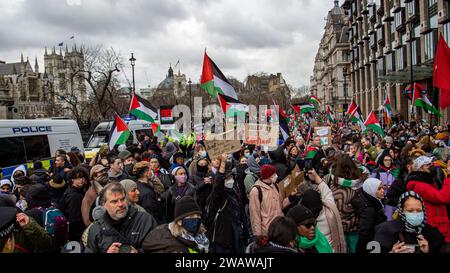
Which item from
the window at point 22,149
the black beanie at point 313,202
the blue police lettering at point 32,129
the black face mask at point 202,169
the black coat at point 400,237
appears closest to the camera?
the black coat at point 400,237

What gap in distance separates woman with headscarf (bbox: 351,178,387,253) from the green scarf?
1.94 feet

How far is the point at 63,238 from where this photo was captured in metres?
4.68

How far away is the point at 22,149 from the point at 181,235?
1154cm

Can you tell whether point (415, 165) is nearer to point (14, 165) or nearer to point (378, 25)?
point (14, 165)

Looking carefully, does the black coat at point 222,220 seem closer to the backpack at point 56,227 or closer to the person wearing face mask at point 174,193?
the person wearing face mask at point 174,193

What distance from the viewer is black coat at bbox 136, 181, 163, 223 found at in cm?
600

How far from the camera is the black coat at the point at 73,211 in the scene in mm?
5514

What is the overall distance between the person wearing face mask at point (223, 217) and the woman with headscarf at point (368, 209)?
1406mm

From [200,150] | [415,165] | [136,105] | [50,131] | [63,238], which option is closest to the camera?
[63,238]

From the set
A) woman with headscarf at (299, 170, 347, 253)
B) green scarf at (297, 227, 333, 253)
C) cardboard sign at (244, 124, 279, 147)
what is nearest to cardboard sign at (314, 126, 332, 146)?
cardboard sign at (244, 124, 279, 147)

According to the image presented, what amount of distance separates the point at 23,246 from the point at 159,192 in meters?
3.08

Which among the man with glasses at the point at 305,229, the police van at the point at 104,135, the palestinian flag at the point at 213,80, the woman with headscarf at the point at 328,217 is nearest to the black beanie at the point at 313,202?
the woman with headscarf at the point at 328,217

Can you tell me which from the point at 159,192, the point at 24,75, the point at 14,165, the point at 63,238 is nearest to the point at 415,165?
the point at 159,192
